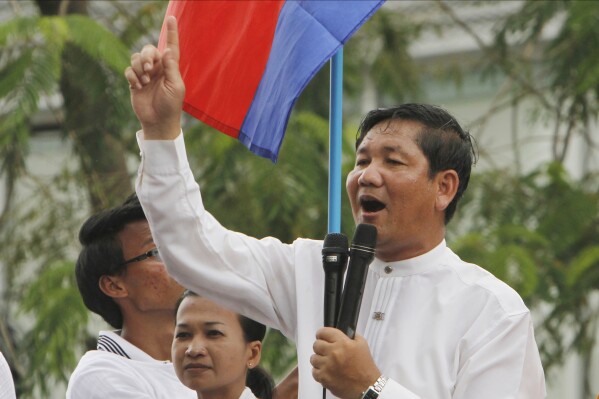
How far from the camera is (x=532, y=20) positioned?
10125mm

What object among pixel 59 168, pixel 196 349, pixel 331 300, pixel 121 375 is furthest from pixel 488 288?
pixel 59 168

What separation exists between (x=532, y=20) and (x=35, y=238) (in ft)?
11.2

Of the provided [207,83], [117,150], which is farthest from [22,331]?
[207,83]

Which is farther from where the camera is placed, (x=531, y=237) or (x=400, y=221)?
(x=531, y=237)

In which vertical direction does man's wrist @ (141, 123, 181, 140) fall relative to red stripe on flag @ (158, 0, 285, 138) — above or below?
below

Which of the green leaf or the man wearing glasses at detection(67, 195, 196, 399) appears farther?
the green leaf

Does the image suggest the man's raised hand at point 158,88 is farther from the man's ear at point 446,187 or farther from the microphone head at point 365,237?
the man's ear at point 446,187

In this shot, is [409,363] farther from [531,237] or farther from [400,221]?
[531,237]

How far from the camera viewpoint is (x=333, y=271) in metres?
4.46

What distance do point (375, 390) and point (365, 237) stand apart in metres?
0.43

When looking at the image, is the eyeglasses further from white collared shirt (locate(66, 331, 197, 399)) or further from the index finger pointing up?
the index finger pointing up

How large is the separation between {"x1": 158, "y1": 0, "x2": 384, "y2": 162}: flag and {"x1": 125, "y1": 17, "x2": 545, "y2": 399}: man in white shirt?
288mm

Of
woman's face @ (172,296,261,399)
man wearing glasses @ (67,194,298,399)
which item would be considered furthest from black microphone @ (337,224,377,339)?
man wearing glasses @ (67,194,298,399)

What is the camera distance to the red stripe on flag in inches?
197
